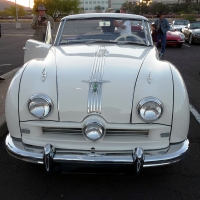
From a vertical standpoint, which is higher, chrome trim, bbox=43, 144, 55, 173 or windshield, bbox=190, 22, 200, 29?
windshield, bbox=190, 22, 200, 29

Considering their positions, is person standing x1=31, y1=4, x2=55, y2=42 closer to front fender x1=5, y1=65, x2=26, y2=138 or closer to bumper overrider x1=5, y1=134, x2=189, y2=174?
front fender x1=5, y1=65, x2=26, y2=138

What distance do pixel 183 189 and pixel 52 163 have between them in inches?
51.9

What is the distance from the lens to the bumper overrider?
2.57 m

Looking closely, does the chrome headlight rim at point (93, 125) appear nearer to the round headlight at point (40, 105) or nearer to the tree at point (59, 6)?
the round headlight at point (40, 105)

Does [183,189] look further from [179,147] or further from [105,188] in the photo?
[105,188]

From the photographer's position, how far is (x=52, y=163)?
2.62 meters

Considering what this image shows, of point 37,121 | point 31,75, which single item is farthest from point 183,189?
point 31,75

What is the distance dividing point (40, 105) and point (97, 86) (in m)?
0.54

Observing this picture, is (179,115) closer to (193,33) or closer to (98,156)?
(98,156)

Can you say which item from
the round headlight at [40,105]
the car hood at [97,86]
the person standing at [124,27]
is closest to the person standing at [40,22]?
the person standing at [124,27]

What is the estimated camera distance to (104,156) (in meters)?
2.62

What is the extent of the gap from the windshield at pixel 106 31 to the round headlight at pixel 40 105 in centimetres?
181

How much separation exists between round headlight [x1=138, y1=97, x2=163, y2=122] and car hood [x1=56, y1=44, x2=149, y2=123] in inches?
4.3

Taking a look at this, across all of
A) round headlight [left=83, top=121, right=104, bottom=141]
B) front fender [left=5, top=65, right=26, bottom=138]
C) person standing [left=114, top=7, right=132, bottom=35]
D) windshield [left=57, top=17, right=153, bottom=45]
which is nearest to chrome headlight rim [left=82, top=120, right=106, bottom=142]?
round headlight [left=83, top=121, right=104, bottom=141]
